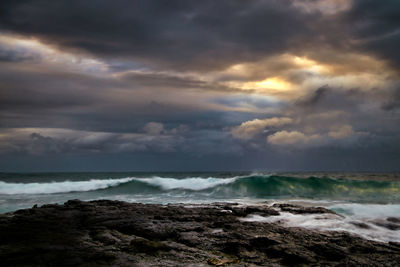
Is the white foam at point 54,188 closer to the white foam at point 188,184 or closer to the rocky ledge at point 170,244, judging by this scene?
the white foam at point 188,184

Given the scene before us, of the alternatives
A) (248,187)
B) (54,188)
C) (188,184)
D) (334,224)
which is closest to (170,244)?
(334,224)

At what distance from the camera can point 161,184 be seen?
32125 millimetres

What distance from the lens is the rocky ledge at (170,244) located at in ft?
14.7

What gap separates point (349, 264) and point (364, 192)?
26.1 meters

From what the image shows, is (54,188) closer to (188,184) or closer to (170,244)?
(188,184)

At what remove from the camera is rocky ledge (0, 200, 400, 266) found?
449 cm

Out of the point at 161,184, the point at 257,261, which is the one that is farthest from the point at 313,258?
the point at 161,184

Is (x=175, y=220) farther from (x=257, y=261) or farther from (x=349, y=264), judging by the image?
(x=349, y=264)

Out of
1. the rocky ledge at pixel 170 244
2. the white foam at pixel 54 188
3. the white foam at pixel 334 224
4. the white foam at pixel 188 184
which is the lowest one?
the white foam at pixel 54 188

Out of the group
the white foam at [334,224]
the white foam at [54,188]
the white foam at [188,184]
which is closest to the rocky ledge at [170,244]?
the white foam at [334,224]

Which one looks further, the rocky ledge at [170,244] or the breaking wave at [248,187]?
the breaking wave at [248,187]

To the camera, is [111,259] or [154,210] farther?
[154,210]

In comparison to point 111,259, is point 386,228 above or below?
below

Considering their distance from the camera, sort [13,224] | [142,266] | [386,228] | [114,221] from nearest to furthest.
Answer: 1. [142,266]
2. [13,224]
3. [114,221]
4. [386,228]
